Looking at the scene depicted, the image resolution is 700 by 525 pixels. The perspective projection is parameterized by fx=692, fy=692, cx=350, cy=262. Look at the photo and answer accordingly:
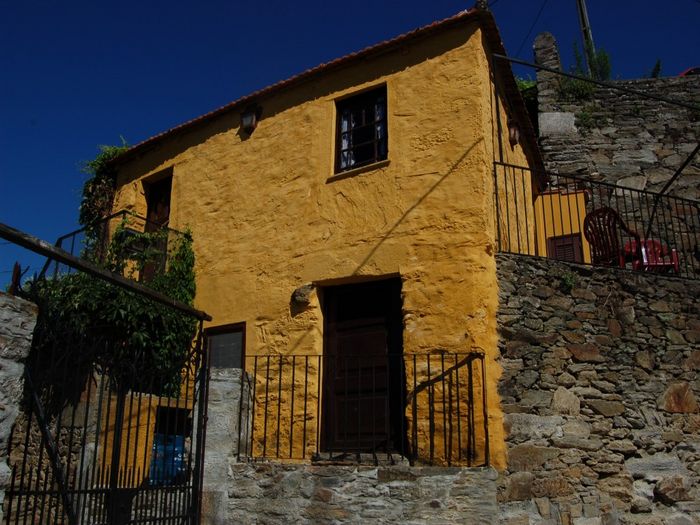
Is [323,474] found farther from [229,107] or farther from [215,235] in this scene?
[229,107]

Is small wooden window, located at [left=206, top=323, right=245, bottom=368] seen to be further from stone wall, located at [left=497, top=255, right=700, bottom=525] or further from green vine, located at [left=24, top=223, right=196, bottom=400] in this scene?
stone wall, located at [left=497, top=255, right=700, bottom=525]

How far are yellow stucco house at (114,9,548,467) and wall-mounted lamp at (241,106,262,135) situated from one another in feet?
0.08

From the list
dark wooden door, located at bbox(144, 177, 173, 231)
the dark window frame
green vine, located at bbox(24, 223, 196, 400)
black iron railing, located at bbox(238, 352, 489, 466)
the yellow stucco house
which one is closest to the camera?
green vine, located at bbox(24, 223, 196, 400)

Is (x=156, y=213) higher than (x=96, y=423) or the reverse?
higher

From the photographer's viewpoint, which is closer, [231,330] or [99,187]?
[231,330]

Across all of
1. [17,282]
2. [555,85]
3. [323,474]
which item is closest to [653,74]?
[555,85]

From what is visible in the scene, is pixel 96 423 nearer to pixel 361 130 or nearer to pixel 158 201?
pixel 361 130

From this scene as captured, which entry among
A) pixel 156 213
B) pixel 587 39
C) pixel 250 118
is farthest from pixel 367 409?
pixel 587 39

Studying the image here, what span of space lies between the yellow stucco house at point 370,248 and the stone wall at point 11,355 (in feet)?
13.5

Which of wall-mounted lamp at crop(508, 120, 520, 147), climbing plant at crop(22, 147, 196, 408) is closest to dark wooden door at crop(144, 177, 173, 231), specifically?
climbing plant at crop(22, 147, 196, 408)

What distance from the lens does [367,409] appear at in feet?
27.1

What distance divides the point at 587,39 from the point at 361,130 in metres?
10.4

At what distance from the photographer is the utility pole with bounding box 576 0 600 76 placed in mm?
16047

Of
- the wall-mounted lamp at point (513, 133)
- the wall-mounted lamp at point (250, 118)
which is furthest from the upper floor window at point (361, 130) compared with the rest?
the wall-mounted lamp at point (513, 133)
